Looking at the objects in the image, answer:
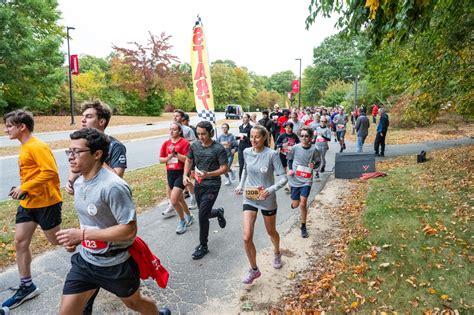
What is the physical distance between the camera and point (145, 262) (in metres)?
2.53

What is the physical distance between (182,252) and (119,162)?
1898 mm

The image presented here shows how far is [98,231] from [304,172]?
12.6 feet

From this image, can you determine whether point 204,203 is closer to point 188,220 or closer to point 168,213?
point 188,220

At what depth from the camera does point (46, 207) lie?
3.49 metres

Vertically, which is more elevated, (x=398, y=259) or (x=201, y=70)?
(x=201, y=70)

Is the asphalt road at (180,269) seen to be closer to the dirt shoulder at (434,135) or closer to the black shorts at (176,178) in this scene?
the black shorts at (176,178)

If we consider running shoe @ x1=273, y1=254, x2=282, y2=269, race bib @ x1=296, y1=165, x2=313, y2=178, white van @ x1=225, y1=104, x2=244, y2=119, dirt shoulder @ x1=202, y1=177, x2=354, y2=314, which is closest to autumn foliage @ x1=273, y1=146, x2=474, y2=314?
dirt shoulder @ x1=202, y1=177, x2=354, y2=314

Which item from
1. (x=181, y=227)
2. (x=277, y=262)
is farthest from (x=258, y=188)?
(x=181, y=227)

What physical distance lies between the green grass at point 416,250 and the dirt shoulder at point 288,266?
1.72 ft

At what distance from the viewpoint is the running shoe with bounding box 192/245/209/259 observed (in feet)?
15.1

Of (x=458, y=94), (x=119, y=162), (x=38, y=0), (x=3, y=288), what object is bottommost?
(x=3, y=288)

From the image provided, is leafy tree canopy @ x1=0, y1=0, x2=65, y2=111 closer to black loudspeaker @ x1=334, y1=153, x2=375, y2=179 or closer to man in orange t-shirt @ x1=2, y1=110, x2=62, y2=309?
man in orange t-shirt @ x1=2, y1=110, x2=62, y2=309

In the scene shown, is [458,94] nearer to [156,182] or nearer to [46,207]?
[156,182]

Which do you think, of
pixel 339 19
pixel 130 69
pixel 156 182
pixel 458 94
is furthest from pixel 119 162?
pixel 130 69
